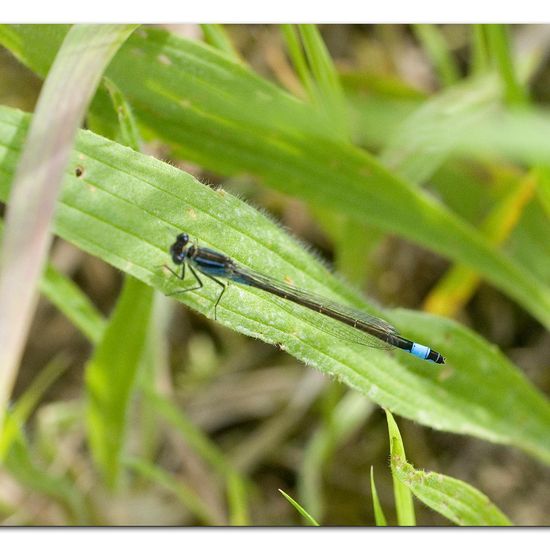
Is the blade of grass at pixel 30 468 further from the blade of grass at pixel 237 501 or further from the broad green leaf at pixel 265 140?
the broad green leaf at pixel 265 140

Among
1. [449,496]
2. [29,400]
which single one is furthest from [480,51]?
[29,400]

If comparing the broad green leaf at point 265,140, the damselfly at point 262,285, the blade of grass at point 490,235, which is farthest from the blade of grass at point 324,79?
the blade of grass at point 490,235

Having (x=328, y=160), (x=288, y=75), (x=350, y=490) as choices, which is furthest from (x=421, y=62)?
(x=350, y=490)

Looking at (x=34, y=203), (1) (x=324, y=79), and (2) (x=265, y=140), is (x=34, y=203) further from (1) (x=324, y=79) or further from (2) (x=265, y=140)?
(1) (x=324, y=79)

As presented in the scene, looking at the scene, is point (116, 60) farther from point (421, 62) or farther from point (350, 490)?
point (421, 62)
